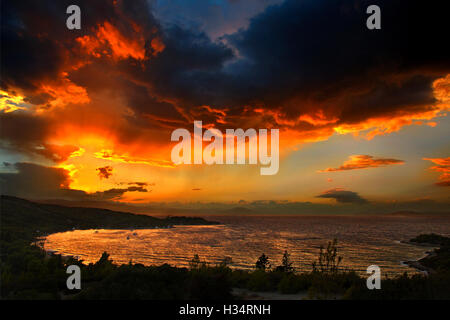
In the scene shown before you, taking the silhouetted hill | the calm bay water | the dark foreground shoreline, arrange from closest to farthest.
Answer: the dark foreground shoreline
the calm bay water
the silhouetted hill

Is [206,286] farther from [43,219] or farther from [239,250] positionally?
[43,219]

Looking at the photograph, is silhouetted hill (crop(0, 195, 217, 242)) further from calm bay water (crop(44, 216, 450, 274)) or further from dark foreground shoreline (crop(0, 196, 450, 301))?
dark foreground shoreline (crop(0, 196, 450, 301))

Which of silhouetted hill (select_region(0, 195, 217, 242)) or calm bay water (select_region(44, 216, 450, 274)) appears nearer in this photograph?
calm bay water (select_region(44, 216, 450, 274))

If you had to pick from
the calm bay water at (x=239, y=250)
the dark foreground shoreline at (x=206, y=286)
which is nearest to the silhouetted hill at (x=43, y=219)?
the calm bay water at (x=239, y=250)

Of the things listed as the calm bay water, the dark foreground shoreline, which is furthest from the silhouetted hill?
the dark foreground shoreline

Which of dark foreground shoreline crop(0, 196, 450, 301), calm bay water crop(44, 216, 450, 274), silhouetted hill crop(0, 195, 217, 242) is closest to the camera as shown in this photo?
dark foreground shoreline crop(0, 196, 450, 301)

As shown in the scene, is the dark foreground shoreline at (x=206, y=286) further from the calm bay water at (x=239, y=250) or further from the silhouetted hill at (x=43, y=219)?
the silhouetted hill at (x=43, y=219)

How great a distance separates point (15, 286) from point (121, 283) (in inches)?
233

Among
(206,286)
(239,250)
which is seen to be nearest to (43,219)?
(239,250)

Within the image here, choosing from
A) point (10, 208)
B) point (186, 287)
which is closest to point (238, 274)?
point (186, 287)

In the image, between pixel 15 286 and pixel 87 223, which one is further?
pixel 87 223
